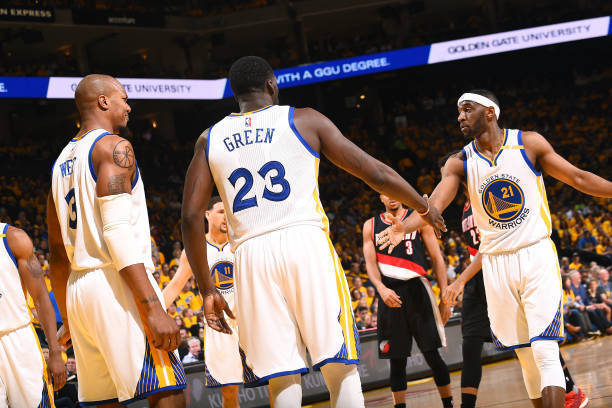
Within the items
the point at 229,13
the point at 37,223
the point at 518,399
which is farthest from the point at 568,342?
the point at 229,13

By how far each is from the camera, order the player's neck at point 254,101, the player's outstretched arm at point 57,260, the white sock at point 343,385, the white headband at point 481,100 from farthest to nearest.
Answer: the white headband at point 481,100 → the player's outstretched arm at point 57,260 → the player's neck at point 254,101 → the white sock at point 343,385

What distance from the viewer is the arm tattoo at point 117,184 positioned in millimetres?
3445

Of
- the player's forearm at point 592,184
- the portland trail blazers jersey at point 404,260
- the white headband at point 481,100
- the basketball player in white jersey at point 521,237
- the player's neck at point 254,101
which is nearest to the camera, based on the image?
the player's neck at point 254,101

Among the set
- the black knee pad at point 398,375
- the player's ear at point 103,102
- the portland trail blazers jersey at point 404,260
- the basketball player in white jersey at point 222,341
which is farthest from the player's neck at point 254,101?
the black knee pad at point 398,375

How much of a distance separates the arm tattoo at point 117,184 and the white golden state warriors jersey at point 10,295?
1.38 metres

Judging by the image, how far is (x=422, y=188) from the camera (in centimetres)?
2419

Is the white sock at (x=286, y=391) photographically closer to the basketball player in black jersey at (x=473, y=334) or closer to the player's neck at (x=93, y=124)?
the player's neck at (x=93, y=124)

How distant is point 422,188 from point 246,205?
21167 millimetres

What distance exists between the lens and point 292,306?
132 inches

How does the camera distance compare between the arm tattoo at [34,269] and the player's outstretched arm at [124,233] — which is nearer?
A: the player's outstretched arm at [124,233]

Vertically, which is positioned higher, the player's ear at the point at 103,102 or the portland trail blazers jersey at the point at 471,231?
the player's ear at the point at 103,102

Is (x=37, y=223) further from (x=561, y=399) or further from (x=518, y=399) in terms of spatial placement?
(x=561, y=399)

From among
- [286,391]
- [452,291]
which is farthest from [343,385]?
[452,291]

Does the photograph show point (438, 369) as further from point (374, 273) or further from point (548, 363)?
point (548, 363)
